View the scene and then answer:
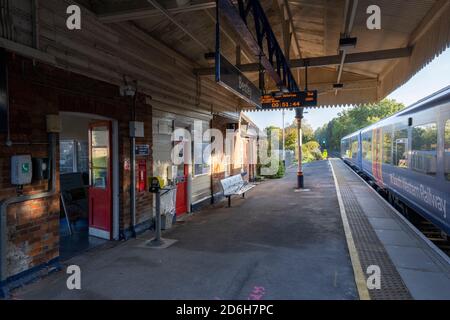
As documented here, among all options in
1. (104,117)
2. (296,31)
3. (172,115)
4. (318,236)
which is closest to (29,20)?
(104,117)

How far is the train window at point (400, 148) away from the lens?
7686 mm

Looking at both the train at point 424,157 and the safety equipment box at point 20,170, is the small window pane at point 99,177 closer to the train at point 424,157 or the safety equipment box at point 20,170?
the safety equipment box at point 20,170

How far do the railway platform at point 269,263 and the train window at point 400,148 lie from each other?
4.58ft

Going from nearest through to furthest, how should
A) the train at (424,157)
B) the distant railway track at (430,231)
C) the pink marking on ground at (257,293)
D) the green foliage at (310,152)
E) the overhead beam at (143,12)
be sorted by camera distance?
the pink marking on ground at (257,293)
the overhead beam at (143,12)
the train at (424,157)
the distant railway track at (430,231)
the green foliage at (310,152)

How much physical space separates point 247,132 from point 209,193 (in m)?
5.96

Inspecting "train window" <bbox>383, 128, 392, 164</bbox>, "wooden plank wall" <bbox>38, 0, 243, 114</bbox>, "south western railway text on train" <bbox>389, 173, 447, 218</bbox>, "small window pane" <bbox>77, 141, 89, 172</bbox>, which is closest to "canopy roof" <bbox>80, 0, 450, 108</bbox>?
"wooden plank wall" <bbox>38, 0, 243, 114</bbox>

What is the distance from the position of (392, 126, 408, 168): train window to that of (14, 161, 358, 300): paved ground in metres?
2.42

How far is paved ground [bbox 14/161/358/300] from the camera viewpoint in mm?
3719

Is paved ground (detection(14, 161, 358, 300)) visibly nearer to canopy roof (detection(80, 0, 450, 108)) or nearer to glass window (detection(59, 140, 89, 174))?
glass window (detection(59, 140, 89, 174))

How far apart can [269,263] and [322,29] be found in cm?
633

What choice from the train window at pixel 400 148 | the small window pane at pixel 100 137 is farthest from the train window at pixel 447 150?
the small window pane at pixel 100 137

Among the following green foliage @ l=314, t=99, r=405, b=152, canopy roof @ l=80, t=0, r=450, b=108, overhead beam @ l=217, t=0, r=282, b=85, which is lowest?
overhead beam @ l=217, t=0, r=282, b=85

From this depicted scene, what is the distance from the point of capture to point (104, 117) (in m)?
5.53
